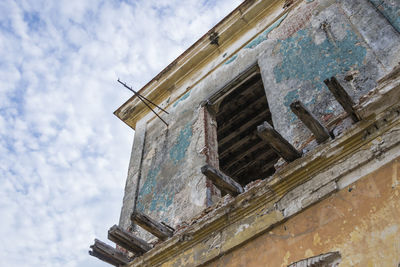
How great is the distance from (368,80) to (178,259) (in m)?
2.91

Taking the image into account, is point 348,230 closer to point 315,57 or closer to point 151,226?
point 151,226

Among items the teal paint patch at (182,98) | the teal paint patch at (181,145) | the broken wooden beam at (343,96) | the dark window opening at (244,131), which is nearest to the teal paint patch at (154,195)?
the teal paint patch at (181,145)

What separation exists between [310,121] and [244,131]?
4.32 m

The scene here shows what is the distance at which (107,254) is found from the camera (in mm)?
4980

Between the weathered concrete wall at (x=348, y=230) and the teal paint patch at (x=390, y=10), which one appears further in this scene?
the teal paint patch at (x=390, y=10)

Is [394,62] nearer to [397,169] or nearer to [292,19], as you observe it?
[397,169]

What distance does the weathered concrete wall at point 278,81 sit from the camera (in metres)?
4.68

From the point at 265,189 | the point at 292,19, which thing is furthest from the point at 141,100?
the point at 265,189

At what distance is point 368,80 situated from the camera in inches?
173

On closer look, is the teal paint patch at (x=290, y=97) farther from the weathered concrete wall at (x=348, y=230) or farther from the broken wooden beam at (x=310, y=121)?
the weathered concrete wall at (x=348, y=230)

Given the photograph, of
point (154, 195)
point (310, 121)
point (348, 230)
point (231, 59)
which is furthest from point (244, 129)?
point (348, 230)

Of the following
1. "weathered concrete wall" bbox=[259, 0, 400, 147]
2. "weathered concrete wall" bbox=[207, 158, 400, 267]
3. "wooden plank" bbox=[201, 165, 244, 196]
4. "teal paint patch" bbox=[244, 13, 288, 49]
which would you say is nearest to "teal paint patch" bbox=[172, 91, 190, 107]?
"teal paint patch" bbox=[244, 13, 288, 49]

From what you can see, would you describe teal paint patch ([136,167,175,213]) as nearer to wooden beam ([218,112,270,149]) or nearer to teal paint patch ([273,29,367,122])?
wooden beam ([218,112,270,149])

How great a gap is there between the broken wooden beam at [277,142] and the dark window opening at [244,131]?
2640mm
